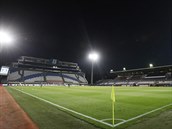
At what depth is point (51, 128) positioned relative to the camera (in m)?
6.22

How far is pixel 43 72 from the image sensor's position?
103 meters

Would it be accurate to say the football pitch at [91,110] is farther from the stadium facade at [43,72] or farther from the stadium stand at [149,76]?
the stadium facade at [43,72]

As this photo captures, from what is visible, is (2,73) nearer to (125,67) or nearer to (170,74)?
(125,67)

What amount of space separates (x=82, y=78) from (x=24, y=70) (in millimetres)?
34372

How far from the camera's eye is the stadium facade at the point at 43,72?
8954 cm

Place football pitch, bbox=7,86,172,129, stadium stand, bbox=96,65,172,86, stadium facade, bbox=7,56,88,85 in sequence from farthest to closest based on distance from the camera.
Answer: stadium facade, bbox=7,56,88,85
stadium stand, bbox=96,65,172,86
football pitch, bbox=7,86,172,129

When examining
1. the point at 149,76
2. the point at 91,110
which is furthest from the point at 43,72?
the point at 91,110

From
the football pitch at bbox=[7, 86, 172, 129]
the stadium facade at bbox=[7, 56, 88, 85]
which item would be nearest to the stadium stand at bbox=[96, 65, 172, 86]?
the stadium facade at bbox=[7, 56, 88, 85]

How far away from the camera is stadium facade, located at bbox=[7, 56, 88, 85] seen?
294 ft

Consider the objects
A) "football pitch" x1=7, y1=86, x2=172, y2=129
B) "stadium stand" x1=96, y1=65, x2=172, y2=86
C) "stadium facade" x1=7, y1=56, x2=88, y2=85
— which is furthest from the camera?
"stadium facade" x1=7, y1=56, x2=88, y2=85

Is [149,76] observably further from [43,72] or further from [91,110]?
[91,110]

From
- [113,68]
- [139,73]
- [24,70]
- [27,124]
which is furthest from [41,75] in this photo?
Result: [27,124]

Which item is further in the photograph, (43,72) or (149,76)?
(43,72)

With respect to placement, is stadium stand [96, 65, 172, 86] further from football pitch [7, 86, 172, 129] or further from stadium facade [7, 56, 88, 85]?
football pitch [7, 86, 172, 129]
